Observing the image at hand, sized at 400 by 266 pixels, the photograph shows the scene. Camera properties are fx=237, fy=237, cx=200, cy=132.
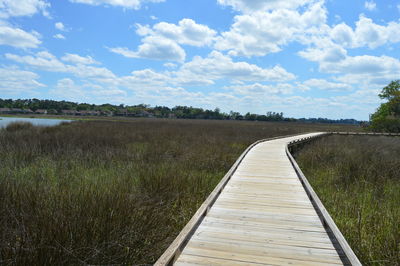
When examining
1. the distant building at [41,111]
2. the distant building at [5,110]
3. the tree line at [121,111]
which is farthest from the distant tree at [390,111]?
the distant building at [5,110]

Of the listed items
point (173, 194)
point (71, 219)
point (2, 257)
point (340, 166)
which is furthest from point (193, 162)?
point (2, 257)

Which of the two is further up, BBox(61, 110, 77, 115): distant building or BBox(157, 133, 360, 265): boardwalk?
BBox(61, 110, 77, 115): distant building

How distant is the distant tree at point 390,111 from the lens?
2433 centimetres

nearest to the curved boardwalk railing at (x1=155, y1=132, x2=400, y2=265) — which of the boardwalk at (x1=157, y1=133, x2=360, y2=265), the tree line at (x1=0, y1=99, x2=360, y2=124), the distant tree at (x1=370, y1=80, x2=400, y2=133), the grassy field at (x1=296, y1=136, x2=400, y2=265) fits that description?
the boardwalk at (x1=157, y1=133, x2=360, y2=265)

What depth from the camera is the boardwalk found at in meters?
2.33

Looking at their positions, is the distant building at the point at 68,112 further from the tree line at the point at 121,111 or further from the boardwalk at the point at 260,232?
the boardwalk at the point at 260,232

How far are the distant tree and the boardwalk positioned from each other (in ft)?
87.7

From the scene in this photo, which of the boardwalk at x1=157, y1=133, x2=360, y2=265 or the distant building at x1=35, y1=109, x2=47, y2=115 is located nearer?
the boardwalk at x1=157, y1=133, x2=360, y2=265

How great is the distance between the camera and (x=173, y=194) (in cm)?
475

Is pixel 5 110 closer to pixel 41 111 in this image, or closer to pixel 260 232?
pixel 41 111

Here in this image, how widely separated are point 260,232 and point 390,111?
98.5ft

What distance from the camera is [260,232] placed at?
2902 mm

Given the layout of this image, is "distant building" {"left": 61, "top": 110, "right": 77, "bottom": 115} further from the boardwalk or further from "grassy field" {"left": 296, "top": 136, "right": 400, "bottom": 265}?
the boardwalk

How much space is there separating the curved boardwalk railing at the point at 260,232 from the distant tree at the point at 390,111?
26.8m
